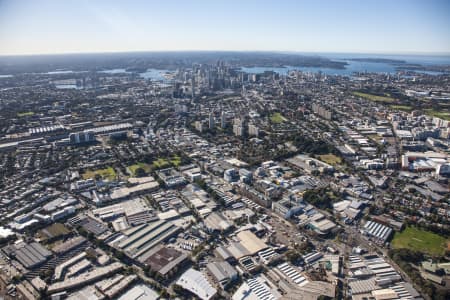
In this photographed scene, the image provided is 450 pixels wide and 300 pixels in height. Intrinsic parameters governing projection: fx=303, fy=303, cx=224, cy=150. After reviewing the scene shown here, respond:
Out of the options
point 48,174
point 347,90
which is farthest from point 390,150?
point 347,90

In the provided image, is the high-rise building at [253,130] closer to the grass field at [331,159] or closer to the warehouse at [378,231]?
the grass field at [331,159]

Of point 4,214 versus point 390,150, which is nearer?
point 4,214

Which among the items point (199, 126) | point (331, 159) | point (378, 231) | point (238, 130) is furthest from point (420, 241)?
point (199, 126)

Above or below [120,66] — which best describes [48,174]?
below

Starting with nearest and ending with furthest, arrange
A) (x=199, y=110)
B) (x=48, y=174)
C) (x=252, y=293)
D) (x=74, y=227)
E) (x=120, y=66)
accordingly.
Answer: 1. (x=252, y=293)
2. (x=74, y=227)
3. (x=48, y=174)
4. (x=199, y=110)
5. (x=120, y=66)

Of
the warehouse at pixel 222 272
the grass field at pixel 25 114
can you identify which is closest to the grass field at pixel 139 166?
the warehouse at pixel 222 272

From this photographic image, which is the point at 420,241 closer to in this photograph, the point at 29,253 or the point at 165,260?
the point at 165,260

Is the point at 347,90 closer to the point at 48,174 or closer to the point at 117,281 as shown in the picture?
the point at 48,174
